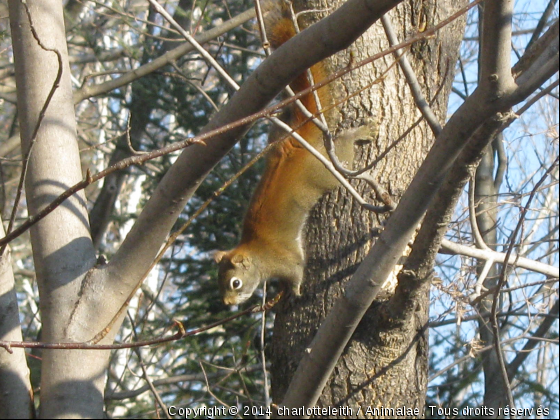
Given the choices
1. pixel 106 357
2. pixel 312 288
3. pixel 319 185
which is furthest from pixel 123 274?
pixel 319 185

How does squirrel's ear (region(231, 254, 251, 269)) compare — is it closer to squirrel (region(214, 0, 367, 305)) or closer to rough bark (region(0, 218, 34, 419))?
squirrel (region(214, 0, 367, 305))

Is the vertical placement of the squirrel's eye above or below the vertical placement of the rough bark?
above

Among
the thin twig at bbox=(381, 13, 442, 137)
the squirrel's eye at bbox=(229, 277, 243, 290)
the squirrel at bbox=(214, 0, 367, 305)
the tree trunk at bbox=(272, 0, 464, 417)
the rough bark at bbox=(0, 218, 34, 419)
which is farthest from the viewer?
the squirrel's eye at bbox=(229, 277, 243, 290)

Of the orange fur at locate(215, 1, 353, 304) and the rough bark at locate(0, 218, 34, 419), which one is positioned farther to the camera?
the orange fur at locate(215, 1, 353, 304)

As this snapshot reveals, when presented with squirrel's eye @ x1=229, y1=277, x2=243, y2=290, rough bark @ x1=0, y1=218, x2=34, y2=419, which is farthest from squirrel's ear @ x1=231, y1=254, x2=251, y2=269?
rough bark @ x1=0, y1=218, x2=34, y2=419

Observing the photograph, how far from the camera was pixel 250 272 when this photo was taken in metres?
4.06

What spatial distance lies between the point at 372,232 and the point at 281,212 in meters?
1.23

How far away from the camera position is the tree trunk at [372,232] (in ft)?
8.64

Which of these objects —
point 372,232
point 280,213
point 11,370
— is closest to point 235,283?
point 280,213

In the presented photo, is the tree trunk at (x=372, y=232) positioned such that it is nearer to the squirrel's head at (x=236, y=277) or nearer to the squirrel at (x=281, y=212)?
the squirrel at (x=281, y=212)

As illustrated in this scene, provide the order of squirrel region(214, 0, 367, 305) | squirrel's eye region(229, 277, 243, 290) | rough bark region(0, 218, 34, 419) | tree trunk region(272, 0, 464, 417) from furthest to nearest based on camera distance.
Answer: squirrel's eye region(229, 277, 243, 290)
squirrel region(214, 0, 367, 305)
tree trunk region(272, 0, 464, 417)
rough bark region(0, 218, 34, 419)

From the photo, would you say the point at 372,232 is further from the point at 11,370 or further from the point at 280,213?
A: the point at 11,370

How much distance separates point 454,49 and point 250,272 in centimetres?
199

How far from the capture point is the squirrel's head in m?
4.00
